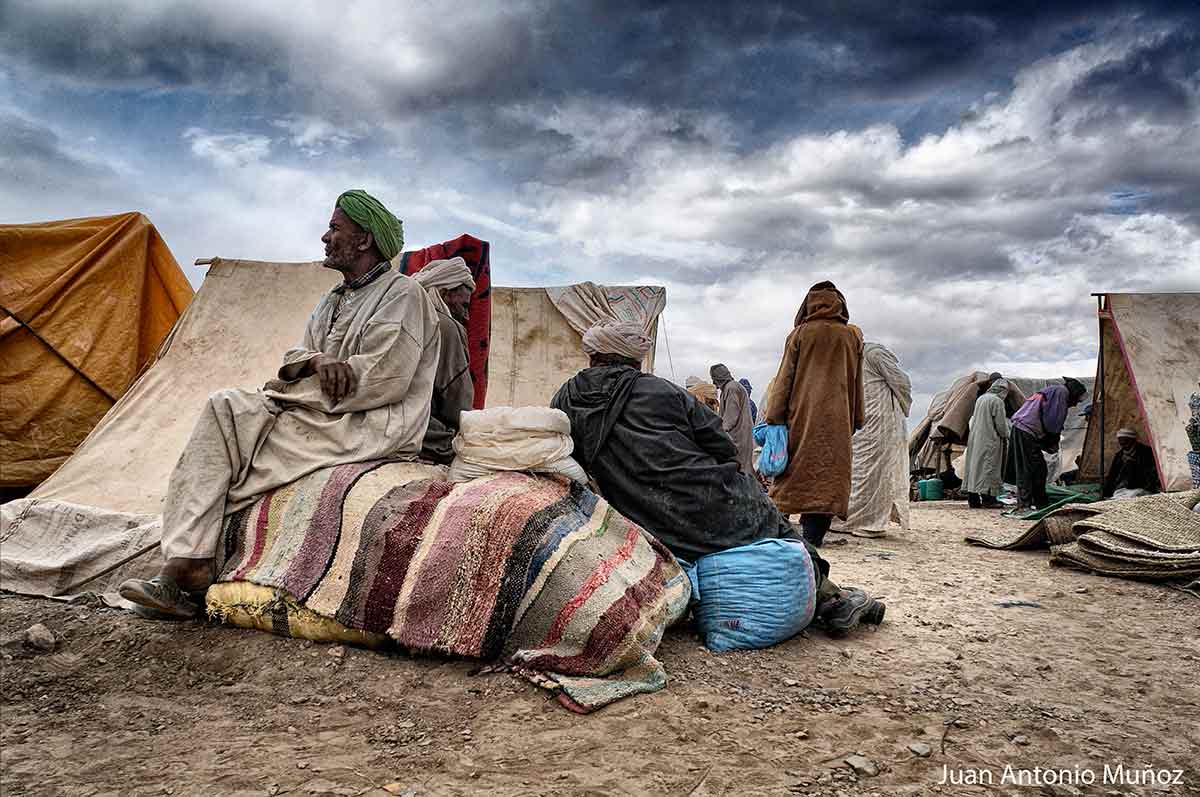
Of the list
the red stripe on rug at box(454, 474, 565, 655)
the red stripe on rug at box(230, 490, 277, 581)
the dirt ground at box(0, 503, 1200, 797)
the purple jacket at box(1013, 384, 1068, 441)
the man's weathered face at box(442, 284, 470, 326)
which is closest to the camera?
the dirt ground at box(0, 503, 1200, 797)

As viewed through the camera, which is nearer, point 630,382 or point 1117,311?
point 630,382

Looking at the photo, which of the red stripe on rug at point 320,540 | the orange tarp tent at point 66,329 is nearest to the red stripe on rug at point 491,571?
the red stripe on rug at point 320,540

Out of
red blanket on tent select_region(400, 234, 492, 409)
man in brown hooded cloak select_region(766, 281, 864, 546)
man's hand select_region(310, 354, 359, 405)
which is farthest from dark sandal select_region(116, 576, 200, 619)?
man in brown hooded cloak select_region(766, 281, 864, 546)

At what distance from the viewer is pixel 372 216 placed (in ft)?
10.6

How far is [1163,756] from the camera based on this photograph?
77.4 inches

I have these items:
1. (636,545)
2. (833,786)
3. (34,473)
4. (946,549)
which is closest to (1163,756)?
(833,786)

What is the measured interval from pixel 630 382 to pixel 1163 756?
200cm

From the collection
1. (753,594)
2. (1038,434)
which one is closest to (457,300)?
(753,594)

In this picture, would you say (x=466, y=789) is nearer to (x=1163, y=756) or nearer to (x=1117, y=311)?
(x=1163, y=756)

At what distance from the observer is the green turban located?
10.6 ft

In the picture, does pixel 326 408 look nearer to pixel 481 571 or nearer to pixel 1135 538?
pixel 481 571

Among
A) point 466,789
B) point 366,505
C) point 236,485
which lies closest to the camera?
point 466,789

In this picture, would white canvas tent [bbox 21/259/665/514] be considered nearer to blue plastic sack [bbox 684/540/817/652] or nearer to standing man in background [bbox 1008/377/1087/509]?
blue plastic sack [bbox 684/540/817/652]

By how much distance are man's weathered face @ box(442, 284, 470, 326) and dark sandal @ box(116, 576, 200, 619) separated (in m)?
Answer: 1.78
